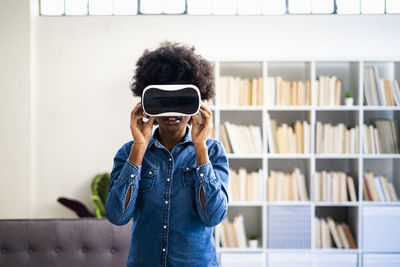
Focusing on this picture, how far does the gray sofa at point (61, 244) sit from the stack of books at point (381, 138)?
72.4 inches

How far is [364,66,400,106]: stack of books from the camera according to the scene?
289 centimetres

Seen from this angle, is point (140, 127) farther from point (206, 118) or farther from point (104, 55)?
point (104, 55)

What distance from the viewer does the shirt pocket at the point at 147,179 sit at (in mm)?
1181

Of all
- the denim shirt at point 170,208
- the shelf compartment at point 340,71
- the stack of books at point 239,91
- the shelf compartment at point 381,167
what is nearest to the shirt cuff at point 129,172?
the denim shirt at point 170,208

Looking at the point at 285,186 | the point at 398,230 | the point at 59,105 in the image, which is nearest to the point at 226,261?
the point at 285,186

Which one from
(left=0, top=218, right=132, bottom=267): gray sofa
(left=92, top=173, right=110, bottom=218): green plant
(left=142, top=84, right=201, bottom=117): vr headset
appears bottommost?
(left=0, top=218, right=132, bottom=267): gray sofa

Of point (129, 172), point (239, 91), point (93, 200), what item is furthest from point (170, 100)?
point (93, 200)

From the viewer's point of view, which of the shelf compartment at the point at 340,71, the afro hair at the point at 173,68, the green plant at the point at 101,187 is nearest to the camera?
the afro hair at the point at 173,68

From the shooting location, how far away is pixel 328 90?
2904 mm

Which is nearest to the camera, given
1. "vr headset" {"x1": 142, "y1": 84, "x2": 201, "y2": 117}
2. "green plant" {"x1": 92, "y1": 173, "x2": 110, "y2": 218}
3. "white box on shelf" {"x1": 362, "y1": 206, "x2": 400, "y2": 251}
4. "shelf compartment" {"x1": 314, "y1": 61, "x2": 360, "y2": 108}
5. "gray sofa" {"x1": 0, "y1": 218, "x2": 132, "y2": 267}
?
"vr headset" {"x1": 142, "y1": 84, "x2": 201, "y2": 117}

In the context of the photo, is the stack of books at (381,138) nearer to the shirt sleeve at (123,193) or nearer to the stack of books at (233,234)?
the stack of books at (233,234)

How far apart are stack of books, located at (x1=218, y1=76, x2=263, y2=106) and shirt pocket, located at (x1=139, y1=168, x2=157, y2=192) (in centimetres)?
174

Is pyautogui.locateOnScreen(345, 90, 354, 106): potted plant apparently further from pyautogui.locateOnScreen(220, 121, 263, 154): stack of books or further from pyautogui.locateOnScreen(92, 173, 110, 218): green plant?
pyautogui.locateOnScreen(92, 173, 110, 218): green plant

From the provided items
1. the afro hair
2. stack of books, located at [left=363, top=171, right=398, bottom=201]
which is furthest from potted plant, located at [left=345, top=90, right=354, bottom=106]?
the afro hair
